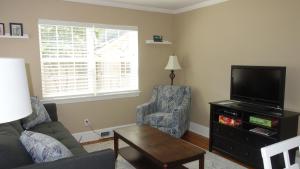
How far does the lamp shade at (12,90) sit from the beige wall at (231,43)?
9.93 feet

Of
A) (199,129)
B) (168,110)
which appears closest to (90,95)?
(168,110)

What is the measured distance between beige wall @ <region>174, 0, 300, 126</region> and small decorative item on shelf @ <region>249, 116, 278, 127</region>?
440 millimetres

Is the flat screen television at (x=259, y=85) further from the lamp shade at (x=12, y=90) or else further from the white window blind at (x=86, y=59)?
the lamp shade at (x=12, y=90)

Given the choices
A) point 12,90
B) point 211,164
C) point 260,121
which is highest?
point 12,90

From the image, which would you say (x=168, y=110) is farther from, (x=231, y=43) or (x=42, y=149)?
(x=42, y=149)

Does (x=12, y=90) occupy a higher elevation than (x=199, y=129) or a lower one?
higher

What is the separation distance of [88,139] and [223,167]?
2239 mm

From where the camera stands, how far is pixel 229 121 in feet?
10.8

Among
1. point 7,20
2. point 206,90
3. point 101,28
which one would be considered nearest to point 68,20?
point 101,28


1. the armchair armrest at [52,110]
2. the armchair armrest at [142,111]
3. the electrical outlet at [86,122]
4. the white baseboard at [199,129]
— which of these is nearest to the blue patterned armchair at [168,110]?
the armchair armrest at [142,111]

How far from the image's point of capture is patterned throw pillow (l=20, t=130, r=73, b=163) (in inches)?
67.4

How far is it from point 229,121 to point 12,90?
9.44 feet

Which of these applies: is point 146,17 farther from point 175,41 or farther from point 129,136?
point 129,136

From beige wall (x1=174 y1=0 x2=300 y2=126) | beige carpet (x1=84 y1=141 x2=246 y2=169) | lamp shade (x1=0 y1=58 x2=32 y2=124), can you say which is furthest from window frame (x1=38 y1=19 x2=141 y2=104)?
lamp shade (x1=0 y1=58 x2=32 y2=124)
